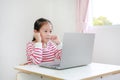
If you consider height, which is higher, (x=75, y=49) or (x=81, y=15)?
(x=81, y=15)

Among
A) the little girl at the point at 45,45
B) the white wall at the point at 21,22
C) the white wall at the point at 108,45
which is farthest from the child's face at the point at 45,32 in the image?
the white wall at the point at 108,45

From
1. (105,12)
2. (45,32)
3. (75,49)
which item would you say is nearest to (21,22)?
(45,32)

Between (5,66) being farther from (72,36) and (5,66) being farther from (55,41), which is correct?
(72,36)

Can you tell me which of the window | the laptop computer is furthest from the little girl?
the window

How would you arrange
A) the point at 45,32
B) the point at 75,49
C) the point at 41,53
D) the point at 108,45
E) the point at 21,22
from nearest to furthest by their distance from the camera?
the point at 75,49, the point at 41,53, the point at 45,32, the point at 108,45, the point at 21,22

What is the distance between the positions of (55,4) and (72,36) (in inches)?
55.5

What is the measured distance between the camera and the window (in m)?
2.48

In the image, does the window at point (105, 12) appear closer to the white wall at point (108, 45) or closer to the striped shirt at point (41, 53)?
the white wall at point (108, 45)

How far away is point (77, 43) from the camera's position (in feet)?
5.16

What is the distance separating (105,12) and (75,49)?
1210 mm

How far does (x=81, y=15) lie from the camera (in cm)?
263

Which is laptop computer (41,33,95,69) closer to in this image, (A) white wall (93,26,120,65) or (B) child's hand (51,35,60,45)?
(B) child's hand (51,35,60,45)

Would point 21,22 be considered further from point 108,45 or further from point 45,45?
point 108,45

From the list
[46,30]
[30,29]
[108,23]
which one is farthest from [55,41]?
[108,23]
